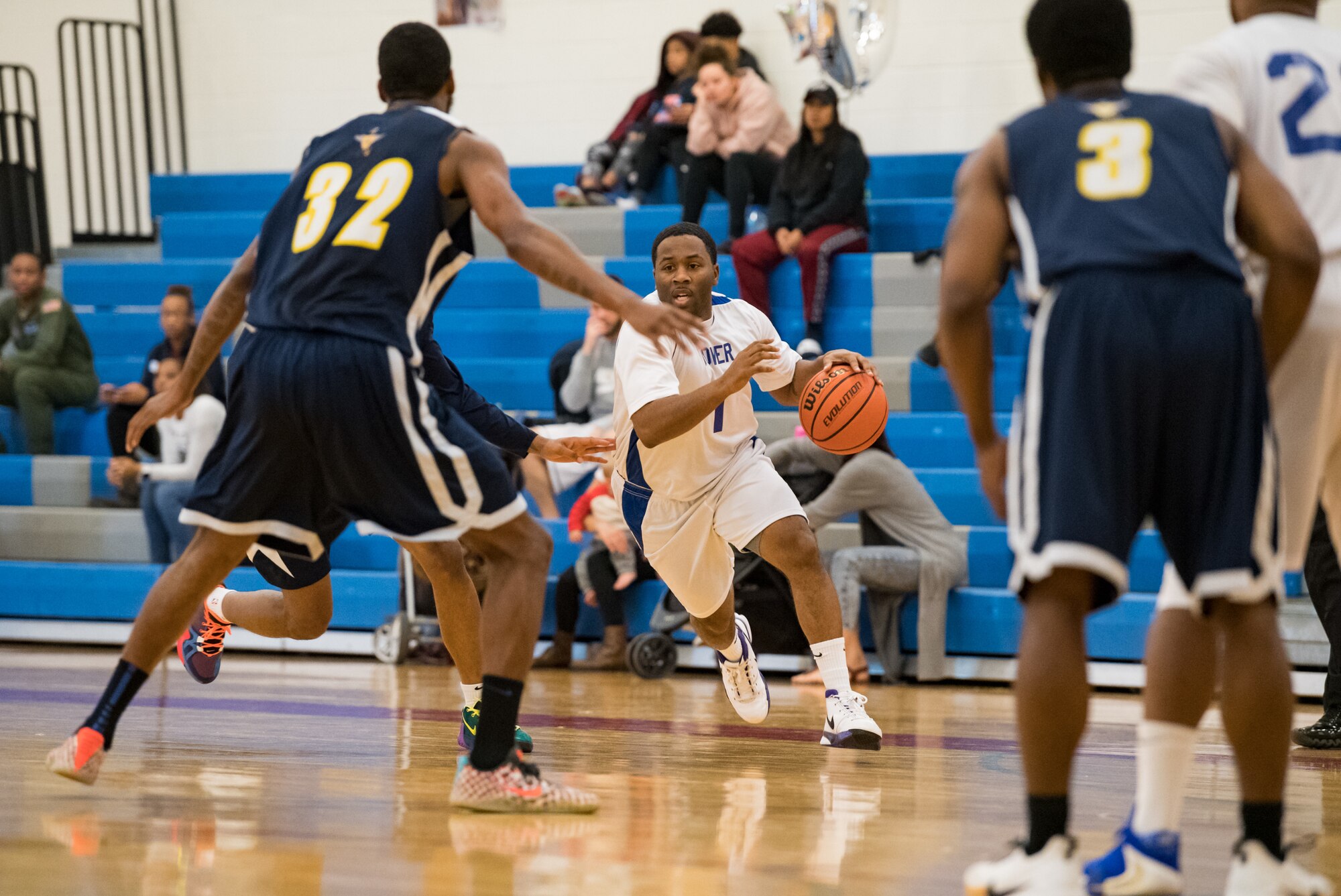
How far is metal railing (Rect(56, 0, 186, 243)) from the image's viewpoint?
11789mm

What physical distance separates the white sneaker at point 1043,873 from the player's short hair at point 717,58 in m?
7.29

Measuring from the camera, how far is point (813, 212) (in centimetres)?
871

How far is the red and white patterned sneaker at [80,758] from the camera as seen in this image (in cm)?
346

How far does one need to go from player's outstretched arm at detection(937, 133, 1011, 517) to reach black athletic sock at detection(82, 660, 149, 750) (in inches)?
81.8

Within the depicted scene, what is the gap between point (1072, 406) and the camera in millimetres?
2562

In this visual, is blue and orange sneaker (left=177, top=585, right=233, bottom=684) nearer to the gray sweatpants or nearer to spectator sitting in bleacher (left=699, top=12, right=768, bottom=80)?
the gray sweatpants

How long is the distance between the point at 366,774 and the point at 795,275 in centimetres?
560

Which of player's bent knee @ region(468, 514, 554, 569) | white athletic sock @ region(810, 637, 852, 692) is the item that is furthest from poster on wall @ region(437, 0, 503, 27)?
player's bent knee @ region(468, 514, 554, 569)

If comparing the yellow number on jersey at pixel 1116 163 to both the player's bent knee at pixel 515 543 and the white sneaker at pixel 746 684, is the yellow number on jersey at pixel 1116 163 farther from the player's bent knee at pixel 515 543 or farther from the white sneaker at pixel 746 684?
the white sneaker at pixel 746 684

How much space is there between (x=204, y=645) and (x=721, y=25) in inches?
232

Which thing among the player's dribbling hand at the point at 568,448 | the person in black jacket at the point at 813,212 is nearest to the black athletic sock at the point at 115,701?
the player's dribbling hand at the point at 568,448

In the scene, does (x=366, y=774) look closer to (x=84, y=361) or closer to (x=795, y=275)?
(x=795, y=275)

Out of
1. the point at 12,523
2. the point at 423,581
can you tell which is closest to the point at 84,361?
the point at 12,523

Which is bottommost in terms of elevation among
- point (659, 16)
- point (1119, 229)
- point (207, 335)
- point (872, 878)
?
point (872, 878)
